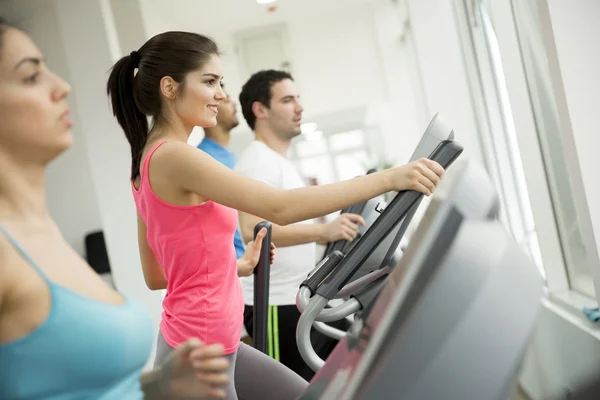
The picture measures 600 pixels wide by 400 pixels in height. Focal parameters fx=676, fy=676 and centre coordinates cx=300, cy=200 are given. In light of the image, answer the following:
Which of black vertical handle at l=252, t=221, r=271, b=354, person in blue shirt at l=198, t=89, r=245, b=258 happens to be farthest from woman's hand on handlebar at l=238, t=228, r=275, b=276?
person in blue shirt at l=198, t=89, r=245, b=258

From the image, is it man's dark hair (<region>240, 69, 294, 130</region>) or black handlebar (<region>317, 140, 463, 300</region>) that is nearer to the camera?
black handlebar (<region>317, 140, 463, 300</region>)

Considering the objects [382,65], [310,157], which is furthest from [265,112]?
[310,157]

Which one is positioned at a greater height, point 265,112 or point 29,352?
point 265,112

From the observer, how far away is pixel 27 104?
2.55 ft

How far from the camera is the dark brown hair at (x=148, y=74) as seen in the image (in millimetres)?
1526

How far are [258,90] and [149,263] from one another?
3.87 ft

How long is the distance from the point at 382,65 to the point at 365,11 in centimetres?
79

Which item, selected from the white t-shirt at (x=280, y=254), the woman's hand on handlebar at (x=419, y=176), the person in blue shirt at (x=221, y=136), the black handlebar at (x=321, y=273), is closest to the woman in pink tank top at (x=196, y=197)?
the woman's hand on handlebar at (x=419, y=176)

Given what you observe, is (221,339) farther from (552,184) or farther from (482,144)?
(482,144)

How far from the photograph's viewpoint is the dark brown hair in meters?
1.53

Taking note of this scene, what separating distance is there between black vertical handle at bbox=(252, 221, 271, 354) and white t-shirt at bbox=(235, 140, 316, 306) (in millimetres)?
301

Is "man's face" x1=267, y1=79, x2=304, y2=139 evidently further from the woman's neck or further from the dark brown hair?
the woman's neck

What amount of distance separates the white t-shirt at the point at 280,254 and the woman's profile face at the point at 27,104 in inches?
58.1

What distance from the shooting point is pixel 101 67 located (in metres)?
4.18
